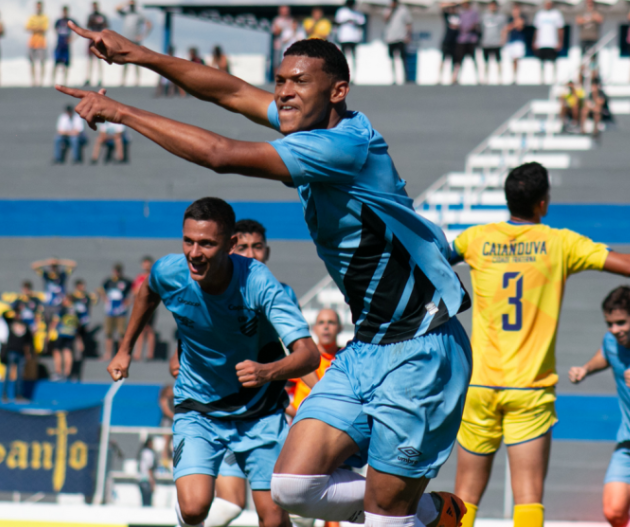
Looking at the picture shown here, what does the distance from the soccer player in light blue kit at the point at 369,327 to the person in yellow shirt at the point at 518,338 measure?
4.52 feet

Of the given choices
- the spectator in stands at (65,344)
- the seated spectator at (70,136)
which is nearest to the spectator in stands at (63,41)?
the seated spectator at (70,136)

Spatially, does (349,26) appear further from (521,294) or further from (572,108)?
(521,294)

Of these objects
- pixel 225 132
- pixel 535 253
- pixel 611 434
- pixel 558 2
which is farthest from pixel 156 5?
pixel 535 253

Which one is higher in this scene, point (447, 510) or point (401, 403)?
point (401, 403)

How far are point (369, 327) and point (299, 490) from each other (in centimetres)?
69

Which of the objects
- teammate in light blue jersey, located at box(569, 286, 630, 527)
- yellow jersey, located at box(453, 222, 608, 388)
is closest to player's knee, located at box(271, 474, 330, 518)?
yellow jersey, located at box(453, 222, 608, 388)

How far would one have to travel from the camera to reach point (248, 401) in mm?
4496

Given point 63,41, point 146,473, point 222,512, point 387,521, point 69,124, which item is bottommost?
point 146,473

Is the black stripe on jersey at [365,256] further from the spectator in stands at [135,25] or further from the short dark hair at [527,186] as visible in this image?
the spectator in stands at [135,25]

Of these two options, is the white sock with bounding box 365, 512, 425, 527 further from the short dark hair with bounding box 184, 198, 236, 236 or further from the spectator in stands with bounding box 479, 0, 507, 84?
the spectator in stands with bounding box 479, 0, 507, 84

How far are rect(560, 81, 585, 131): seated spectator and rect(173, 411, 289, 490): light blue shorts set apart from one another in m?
14.2

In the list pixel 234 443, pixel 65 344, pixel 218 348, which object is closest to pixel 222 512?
pixel 234 443

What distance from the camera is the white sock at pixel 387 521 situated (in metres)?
3.11

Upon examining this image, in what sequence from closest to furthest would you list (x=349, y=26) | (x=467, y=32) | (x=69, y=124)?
1. (x=467, y=32)
2. (x=69, y=124)
3. (x=349, y=26)
